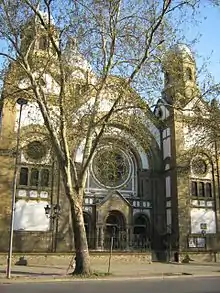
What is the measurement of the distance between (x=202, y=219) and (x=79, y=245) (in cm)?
1890

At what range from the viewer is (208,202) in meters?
35.7

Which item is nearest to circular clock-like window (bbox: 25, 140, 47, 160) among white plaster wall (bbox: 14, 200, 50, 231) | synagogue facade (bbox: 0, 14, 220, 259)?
synagogue facade (bbox: 0, 14, 220, 259)

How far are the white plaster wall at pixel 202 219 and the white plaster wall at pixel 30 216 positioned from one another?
41.7ft

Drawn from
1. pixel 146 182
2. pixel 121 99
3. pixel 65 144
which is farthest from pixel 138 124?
pixel 146 182

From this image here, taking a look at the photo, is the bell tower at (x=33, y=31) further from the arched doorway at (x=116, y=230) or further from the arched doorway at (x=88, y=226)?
the arched doorway at (x=116, y=230)

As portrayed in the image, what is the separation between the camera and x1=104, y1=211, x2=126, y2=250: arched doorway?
3275cm

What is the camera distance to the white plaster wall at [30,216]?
29.9 meters

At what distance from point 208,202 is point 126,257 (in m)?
10.7

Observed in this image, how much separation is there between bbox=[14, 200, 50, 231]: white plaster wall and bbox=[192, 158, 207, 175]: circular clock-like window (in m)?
14.2

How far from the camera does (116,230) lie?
33.7 meters

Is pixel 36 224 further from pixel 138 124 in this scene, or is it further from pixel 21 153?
pixel 138 124

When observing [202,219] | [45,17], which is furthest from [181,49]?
[202,219]

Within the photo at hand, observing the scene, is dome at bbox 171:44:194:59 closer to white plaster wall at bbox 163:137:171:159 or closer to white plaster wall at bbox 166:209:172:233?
white plaster wall at bbox 163:137:171:159

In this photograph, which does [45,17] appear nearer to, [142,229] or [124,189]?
[124,189]
